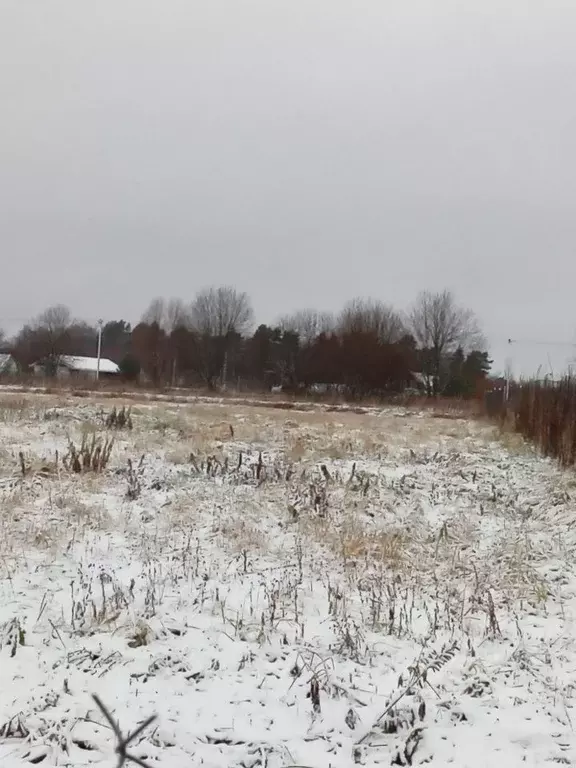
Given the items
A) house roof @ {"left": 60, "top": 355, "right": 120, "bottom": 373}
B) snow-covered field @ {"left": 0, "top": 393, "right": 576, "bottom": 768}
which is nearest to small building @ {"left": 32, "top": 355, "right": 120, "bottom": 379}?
house roof @ {"left": 60, "top": 355, "right": 120, "bottom": 373}

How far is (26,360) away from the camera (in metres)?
61.6

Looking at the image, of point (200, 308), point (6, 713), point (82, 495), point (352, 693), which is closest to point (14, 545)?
point (82, 495)

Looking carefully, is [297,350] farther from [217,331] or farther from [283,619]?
[283,619]

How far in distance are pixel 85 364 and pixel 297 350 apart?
30535mm

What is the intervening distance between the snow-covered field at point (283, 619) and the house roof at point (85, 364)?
2282 inches

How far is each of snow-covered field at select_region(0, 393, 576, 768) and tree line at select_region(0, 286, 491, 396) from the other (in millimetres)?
39177

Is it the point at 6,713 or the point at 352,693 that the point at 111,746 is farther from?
the point at 352,693

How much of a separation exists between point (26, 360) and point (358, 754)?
64477 millimetres

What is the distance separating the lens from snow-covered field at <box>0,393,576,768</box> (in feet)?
9.77

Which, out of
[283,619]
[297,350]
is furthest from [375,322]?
[283,619]

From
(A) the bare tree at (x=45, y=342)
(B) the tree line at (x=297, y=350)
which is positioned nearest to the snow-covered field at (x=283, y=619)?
(B) the tree line at (x=297, y=350)

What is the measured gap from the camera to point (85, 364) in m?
71.2

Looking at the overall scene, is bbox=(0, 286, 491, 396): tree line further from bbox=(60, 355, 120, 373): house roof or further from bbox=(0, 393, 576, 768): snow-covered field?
bbox=(0, 393, 576, 768): snow-covered field

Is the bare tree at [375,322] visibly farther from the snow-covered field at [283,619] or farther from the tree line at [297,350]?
the snow-covered field at [283,619]
